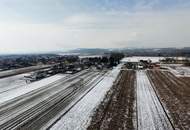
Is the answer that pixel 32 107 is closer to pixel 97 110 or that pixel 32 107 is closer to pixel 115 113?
pixel 97 110

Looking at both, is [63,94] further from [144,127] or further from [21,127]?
[144,127]

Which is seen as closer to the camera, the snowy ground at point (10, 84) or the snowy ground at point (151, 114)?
the snowy ground at point (151, 114)

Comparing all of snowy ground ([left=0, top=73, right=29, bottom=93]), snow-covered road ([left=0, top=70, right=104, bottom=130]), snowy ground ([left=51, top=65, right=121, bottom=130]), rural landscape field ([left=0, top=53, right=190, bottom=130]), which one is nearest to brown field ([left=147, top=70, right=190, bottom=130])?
rural landscape field ([left=0, top=53, right=190, bottom=130])

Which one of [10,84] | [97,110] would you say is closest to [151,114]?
[97,110]

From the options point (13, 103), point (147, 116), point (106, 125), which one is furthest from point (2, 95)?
point (147, 116)

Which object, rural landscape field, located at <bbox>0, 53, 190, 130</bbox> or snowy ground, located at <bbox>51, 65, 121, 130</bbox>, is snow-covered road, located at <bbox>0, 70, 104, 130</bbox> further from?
snowy ground, located at <bbox>51, 65, 121, 130</bbox>

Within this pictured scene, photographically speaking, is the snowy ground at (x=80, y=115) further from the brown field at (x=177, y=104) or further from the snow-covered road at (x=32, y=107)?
the brown field at (x=177, y=104)

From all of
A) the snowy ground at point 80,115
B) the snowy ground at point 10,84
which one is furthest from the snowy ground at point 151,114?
the snowy ground at point 10,84

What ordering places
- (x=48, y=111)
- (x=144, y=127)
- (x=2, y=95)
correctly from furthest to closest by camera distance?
(x=2, y=95), (x=48, y=111), (x=144, y=127)
